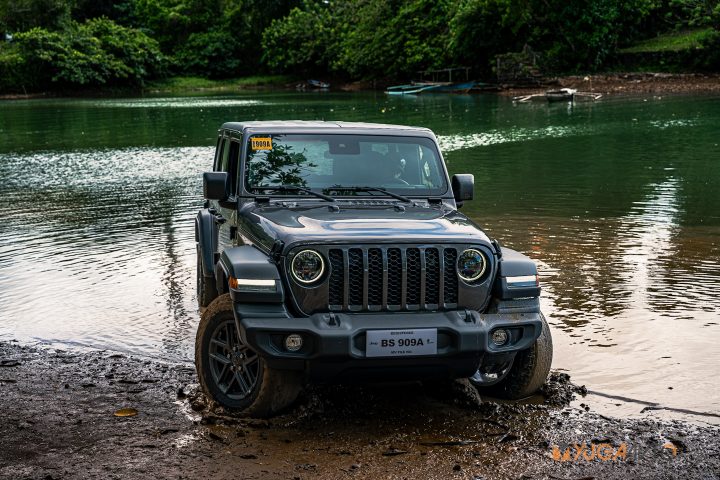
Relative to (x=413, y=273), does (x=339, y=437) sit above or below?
below

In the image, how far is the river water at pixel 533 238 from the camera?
794 cm

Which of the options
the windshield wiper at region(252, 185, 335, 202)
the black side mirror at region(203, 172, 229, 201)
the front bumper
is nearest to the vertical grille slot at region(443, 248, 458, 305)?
the front bumper

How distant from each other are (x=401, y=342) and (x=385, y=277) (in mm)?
380

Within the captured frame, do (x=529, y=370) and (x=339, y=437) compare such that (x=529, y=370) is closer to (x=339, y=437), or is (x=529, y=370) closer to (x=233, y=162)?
(x=339, y=437)

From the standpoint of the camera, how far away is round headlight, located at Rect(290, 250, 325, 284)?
5.51m

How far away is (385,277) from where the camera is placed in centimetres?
550

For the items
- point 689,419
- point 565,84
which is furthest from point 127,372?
point 565,84

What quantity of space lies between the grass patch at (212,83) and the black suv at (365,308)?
73733 mm

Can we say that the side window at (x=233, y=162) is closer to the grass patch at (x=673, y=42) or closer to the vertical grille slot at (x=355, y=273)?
the vertical grille slot at (x=355, y=273)

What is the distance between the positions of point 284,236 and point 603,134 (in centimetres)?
2419

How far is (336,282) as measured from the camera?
5.50 metres

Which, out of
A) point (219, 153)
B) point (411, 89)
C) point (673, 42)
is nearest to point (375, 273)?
point (219, 153)

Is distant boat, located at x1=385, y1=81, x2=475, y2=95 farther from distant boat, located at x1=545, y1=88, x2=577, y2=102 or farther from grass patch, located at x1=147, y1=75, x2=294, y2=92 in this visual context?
grass patch, located at x1=147, y1=75, x2=294, y2=92

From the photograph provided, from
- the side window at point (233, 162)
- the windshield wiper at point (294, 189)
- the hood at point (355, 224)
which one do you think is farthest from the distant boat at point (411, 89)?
the hood at point (355, 224)
